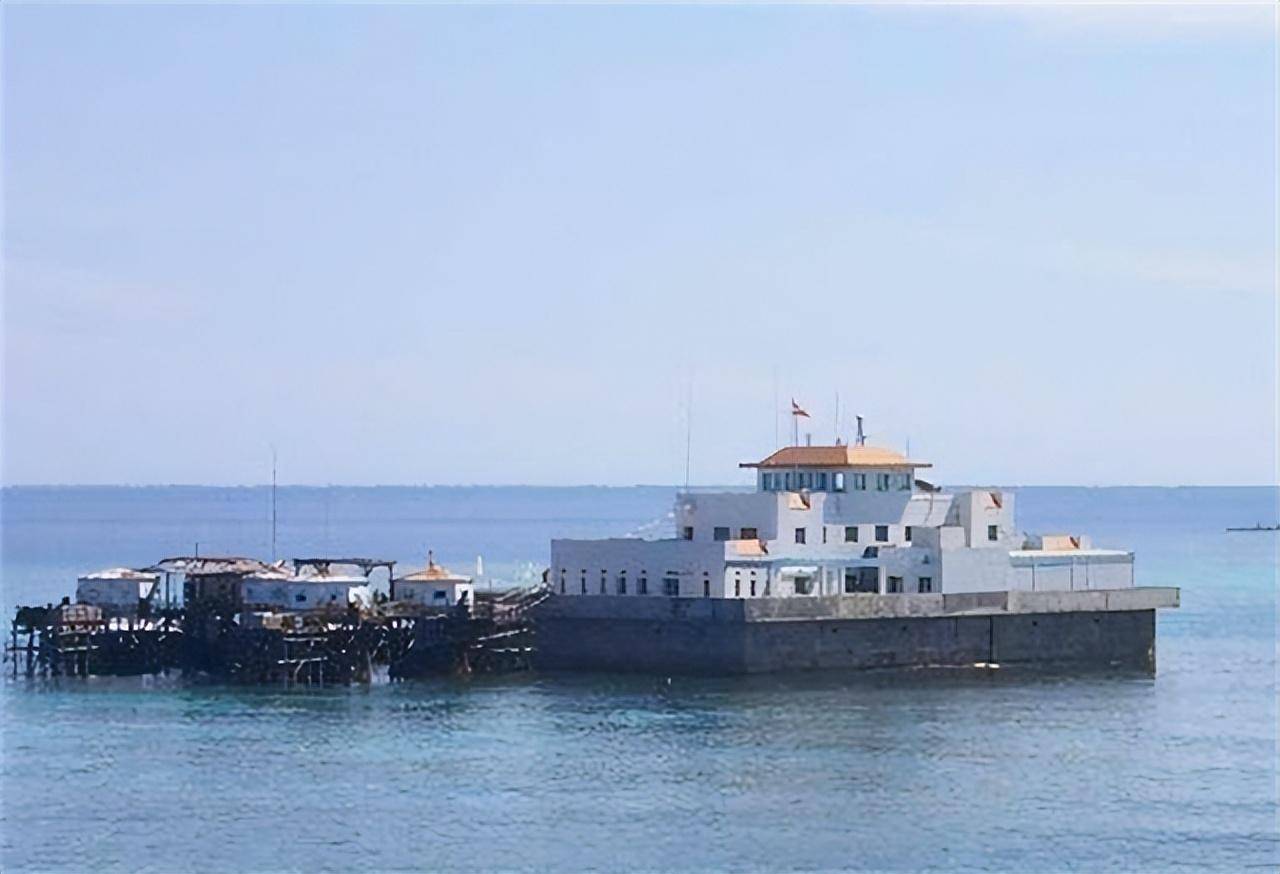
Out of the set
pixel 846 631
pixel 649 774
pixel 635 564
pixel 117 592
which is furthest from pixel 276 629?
pixel 649 774

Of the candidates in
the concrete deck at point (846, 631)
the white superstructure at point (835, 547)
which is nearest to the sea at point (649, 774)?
the concrete deck at point (846, 631)

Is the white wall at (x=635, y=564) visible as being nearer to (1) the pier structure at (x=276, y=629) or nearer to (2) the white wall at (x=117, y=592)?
(1) the pier structure at (x=276, y=629)

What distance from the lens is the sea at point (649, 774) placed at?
56.9 metres

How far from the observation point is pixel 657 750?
7025 cm

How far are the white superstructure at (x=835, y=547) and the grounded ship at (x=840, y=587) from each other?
47mm

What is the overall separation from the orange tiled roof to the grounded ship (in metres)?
0.07

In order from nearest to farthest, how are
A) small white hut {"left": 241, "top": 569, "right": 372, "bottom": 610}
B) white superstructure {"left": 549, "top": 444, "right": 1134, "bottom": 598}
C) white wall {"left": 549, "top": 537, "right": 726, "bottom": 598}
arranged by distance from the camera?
white wall {"left": 549, "top": 537, "right": 726, "bottom": 598}, white superstructure {"left": 549, "top": 444, "right": 1134, "bottom": 598}, small white hut {"left": 241, "top": 569, "right": 372, "bottom": 610}

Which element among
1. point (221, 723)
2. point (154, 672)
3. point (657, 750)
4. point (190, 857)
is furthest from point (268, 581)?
point (190, 857)

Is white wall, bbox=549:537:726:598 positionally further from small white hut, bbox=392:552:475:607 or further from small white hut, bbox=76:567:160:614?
small white hut, bbox=76:567:160:614

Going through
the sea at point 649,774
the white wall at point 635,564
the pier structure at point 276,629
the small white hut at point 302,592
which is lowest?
the sea at point 649,774

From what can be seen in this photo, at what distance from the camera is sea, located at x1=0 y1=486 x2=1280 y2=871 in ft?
187

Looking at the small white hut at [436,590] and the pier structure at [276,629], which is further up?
the small white hut at [436,590]

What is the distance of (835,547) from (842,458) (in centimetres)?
353

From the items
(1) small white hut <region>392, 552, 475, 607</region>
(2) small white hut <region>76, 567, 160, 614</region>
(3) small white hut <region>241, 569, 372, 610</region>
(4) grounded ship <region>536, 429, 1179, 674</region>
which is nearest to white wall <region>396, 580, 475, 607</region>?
(1) small white hut <region>392, 552, 475, 607</region>
